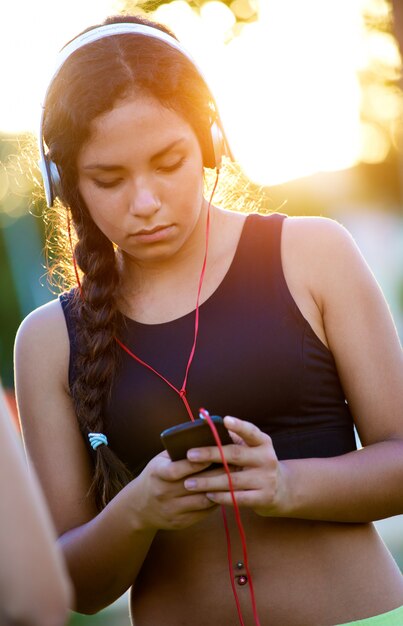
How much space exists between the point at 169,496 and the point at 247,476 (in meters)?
0.16

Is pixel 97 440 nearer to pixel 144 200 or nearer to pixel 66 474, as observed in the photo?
pixel 66 474

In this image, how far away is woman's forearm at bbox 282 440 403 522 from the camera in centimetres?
195

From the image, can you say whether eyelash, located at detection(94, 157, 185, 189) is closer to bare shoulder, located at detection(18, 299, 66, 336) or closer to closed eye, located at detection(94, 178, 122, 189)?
closed eye, located at detection(94, 178, 122, 189)

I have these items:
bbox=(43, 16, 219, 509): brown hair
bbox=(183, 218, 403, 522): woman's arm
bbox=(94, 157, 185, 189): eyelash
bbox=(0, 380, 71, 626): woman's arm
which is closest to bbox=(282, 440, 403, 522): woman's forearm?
bbox=(183, 218, 403, 522): woman's arm

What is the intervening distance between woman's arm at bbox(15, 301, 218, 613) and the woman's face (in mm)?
335

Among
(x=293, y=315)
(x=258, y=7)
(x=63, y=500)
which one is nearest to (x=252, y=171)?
(x=293, y=315)

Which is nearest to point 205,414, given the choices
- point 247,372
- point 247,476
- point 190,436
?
point 190,436

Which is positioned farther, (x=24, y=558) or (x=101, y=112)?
(x=101, y=112)

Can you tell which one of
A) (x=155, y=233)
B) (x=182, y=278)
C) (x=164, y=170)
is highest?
(x=164, y=170)

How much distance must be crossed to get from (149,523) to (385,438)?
1.85ft

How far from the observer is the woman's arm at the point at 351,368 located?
2000 millimetres

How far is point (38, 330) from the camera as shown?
233 centimetres

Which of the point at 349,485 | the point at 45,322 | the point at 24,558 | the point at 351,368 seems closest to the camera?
the point at 24,558

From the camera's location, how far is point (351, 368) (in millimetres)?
2127
